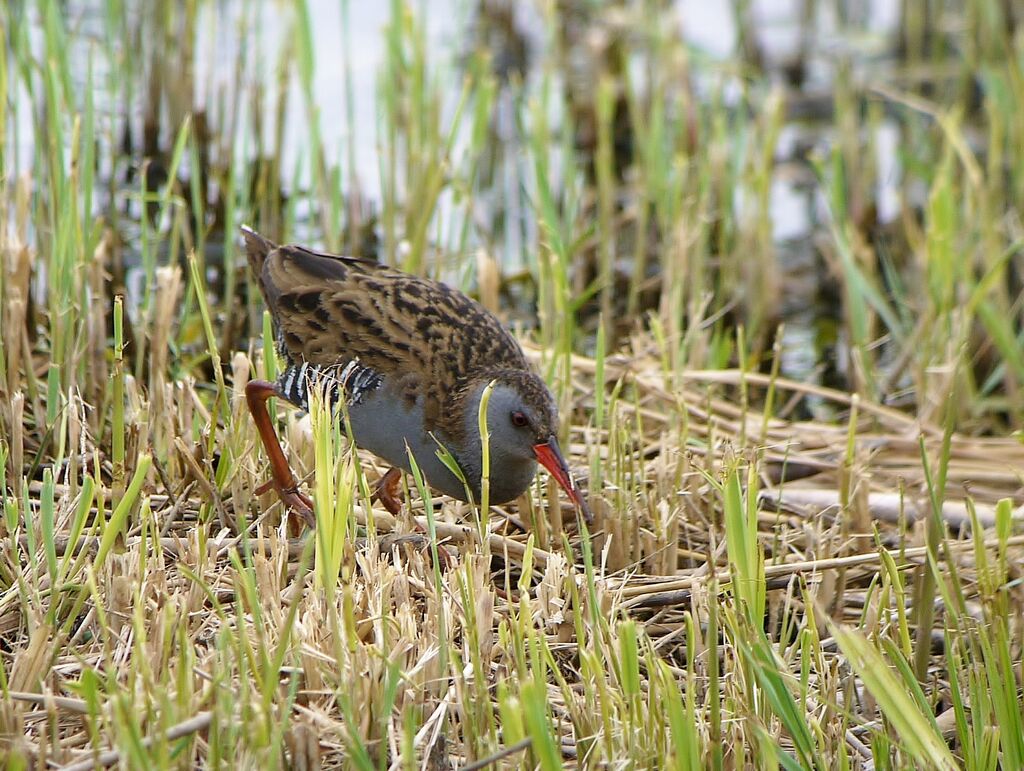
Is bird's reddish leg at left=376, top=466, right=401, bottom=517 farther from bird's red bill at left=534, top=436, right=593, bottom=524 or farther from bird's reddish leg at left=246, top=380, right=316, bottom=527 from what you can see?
bird's red bill at left=534, top=436, right=593, bottom=524

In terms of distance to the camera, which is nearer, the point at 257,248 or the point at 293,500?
the point at 293,500

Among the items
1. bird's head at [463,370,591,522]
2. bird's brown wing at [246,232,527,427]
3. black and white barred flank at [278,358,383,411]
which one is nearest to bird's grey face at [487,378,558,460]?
bird's head at [463,370,591,522]

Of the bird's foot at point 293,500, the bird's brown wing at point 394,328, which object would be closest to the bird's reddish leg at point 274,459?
the bird's foot at point 293,500

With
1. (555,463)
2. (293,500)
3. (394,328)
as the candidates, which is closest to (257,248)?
(394,328)

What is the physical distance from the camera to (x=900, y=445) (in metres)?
4.47

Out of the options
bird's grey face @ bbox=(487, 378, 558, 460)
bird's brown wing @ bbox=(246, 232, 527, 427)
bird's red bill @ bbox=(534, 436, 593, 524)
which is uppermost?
bird's brown wing @ bbox=(246, 232, 527, 427)

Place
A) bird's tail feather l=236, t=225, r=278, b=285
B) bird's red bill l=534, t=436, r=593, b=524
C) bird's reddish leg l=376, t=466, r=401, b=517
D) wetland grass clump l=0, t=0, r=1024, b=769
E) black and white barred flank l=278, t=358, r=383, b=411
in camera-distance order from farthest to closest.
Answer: bird's tail feather l=236, t=225, r=278, b=285 → bird's reddish leg l=376, t=466, r=401, b=517 → black and white barred flank l=278, t=358, r=383, b=411 → bird's red bill l=534, t=436, r=593, b=524 → wetland grass clump l=0, t=0, r=1024, b=769

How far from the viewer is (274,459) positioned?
3459 mm

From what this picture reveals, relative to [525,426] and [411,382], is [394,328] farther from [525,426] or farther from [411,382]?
[525,426]

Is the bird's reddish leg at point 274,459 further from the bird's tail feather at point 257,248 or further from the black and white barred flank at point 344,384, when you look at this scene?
the bird's tail feather at point 257,248

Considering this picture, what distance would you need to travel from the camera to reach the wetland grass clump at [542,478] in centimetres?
265

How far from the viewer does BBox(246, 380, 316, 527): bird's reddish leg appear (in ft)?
11.2

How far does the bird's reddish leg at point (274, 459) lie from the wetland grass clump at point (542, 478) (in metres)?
0.08

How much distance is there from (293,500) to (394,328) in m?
0.51
